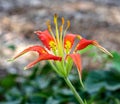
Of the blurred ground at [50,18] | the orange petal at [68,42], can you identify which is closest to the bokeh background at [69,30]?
the blurred ground at [50,18]

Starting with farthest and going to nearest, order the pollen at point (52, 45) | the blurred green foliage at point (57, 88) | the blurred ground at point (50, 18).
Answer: the blurred ground at point (50, 18), the blurred green foliage at point (57, 88), the pollen at point (52, 45)

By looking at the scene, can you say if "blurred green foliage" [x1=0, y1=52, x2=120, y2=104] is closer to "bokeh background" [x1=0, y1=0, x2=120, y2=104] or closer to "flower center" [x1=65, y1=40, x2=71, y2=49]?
"bokeh background" [x1=0, y1=0, x2=120, y2=104]

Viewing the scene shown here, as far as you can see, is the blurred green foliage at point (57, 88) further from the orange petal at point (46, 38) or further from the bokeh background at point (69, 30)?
the orange petal at point (46, 38)

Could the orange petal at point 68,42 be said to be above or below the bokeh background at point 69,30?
above

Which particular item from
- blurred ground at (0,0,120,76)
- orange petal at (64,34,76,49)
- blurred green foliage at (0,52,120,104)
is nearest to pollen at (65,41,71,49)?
orange petal at (64,34,76,49)

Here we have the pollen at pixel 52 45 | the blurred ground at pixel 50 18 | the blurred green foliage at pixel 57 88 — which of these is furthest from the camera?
the blurred ground at pixel 50 18

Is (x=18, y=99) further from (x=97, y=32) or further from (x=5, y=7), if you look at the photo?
(x=5, y=7)

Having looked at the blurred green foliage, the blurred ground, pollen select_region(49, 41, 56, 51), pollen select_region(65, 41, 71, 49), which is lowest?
the blurred ground

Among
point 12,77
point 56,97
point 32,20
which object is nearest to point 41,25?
point 32,20
